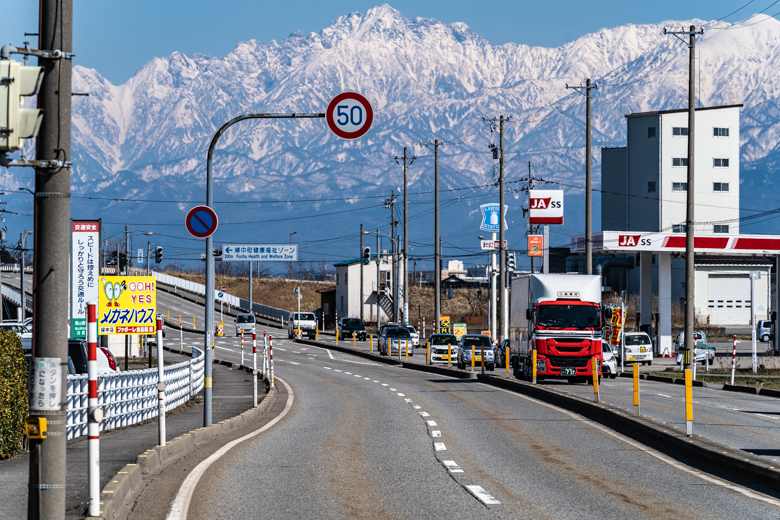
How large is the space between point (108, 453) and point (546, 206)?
45068 millimetres

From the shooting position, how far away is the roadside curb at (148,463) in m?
9.45

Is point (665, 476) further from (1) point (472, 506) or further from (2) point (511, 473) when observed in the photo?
(1) point (472, 506)

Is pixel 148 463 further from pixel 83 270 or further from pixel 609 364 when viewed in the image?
pixel 609 364

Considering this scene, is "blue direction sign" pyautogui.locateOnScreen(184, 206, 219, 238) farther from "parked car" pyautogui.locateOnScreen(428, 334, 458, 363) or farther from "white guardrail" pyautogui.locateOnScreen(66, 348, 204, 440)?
"parked car" pyautogui.locateOnScreen(428, 334, 458, 363)

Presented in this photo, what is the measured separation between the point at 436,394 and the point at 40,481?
2017 centimetres

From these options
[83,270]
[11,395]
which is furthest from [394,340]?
[11,395]

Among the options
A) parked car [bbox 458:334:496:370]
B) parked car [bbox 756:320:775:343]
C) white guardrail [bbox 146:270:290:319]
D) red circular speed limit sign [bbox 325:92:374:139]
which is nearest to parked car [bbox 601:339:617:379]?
parked car [bbox 458:334:496:370]

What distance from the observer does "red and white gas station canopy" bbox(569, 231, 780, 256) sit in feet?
180

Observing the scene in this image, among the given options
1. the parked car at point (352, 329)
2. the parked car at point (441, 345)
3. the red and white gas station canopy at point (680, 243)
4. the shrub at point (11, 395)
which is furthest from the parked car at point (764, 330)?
the shrub at point (11, 395)

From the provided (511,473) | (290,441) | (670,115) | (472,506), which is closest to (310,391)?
(290,441)

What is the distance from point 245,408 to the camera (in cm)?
2198

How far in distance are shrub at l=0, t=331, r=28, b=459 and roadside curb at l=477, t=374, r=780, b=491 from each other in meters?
8.93

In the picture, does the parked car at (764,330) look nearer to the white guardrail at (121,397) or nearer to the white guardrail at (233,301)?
the white guardrail at (233,301)

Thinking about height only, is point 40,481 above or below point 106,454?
above
